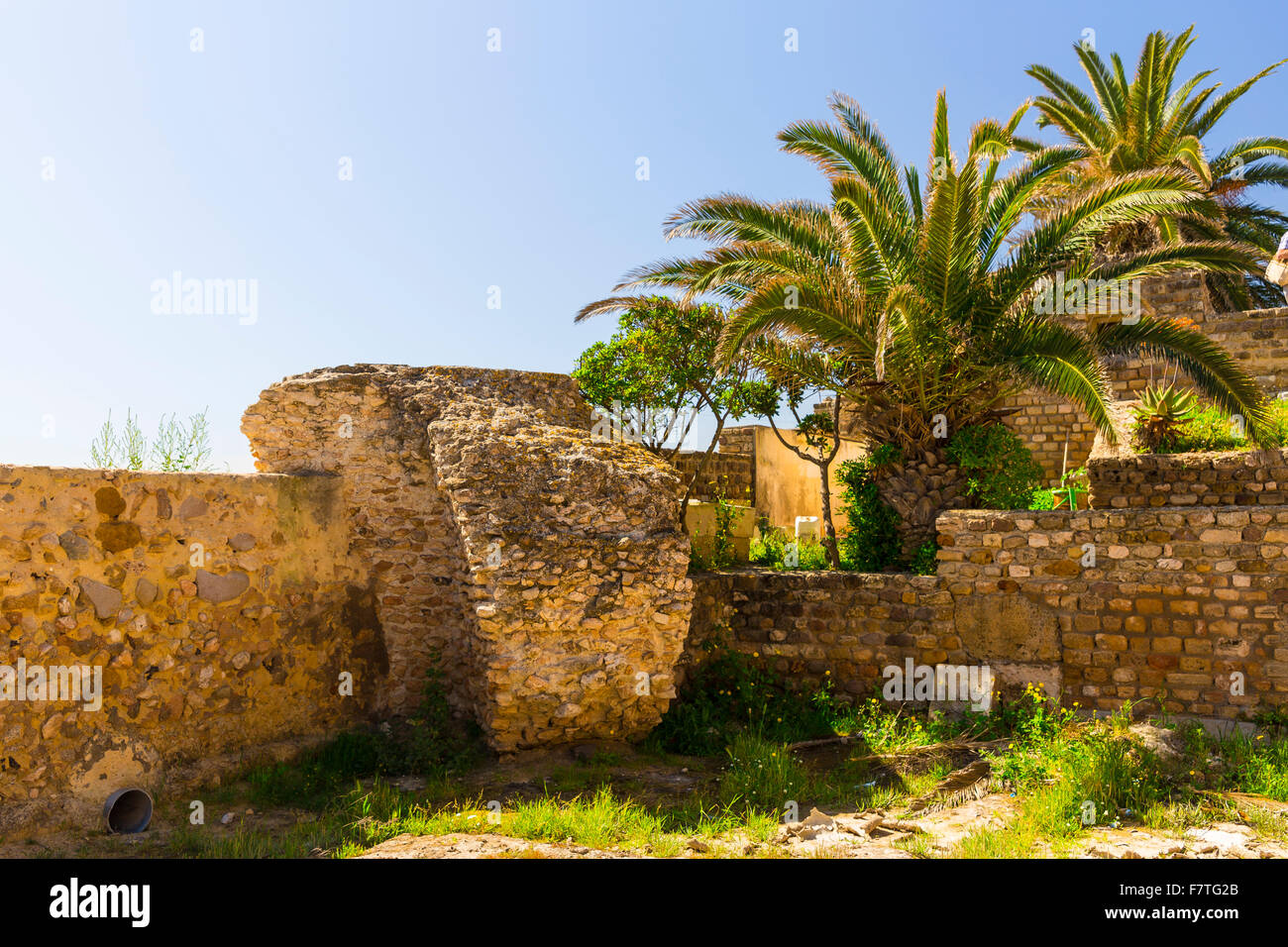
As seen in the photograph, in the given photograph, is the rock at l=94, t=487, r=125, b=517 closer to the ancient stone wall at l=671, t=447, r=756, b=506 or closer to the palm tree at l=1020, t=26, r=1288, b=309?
the ancient stone wall at l=671, t=447, r=756, b=506

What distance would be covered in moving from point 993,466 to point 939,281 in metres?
1.77

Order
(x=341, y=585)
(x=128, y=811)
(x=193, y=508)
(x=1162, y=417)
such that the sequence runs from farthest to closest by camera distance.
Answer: (x=1162, y=417) < (x=341, y=585) < (x=193, y=508) < (x=128, y=811)

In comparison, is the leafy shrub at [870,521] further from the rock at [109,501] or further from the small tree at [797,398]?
the rock at [109,501]

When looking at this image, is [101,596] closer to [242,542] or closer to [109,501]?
[109,501]

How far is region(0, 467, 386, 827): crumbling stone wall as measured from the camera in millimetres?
5164

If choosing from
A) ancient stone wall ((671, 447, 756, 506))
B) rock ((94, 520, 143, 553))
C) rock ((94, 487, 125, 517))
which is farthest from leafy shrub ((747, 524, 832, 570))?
rock ((94, 487, 125, 517))

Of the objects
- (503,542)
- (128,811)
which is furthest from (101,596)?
(503,542)

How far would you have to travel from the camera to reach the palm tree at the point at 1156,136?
15.4m

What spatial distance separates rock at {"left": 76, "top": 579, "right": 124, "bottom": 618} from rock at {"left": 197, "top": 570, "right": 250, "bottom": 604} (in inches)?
20.6

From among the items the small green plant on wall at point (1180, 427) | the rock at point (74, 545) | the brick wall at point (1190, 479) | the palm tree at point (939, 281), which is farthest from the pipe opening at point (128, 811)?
the small green plant on wall at point (1180, 427)

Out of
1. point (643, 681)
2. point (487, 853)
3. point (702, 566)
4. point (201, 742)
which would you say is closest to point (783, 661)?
point (702, 566)

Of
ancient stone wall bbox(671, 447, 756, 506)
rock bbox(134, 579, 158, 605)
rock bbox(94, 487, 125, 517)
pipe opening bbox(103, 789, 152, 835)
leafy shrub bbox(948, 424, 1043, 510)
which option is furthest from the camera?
ancient stone wall bbox(671, 447, 756, 506)

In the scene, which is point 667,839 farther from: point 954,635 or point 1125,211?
point 1125,211

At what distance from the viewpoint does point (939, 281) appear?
8.20 meters
